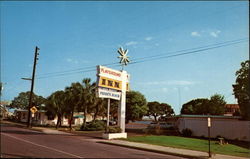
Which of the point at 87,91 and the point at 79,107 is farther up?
the point at 87,91

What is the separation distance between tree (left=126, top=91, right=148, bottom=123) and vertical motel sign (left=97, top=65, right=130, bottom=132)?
62.7 feet

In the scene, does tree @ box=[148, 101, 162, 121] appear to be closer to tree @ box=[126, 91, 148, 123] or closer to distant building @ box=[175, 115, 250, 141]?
tree @ box=[126, 91, 148, 123]

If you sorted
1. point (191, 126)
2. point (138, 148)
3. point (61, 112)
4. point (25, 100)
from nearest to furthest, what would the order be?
point (138, 148) → point (191, 126) → point (61, 112) → point (25, 100)

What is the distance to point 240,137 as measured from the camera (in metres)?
28.4

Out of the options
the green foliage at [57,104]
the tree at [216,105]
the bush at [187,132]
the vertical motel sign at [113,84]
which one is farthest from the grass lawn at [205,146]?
the tree at [216,105]

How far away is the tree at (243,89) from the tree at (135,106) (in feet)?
66.8

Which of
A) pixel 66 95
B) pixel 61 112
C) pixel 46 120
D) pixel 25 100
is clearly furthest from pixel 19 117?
pixel 25 100

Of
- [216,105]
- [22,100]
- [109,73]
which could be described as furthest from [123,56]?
[22,100]

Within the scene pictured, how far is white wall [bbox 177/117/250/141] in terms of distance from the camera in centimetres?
2827

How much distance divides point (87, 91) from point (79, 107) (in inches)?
116

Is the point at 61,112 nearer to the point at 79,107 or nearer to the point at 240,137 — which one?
the point at 79,107

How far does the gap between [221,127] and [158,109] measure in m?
68.6

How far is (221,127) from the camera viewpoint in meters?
30.0

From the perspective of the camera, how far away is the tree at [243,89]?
2844cm
